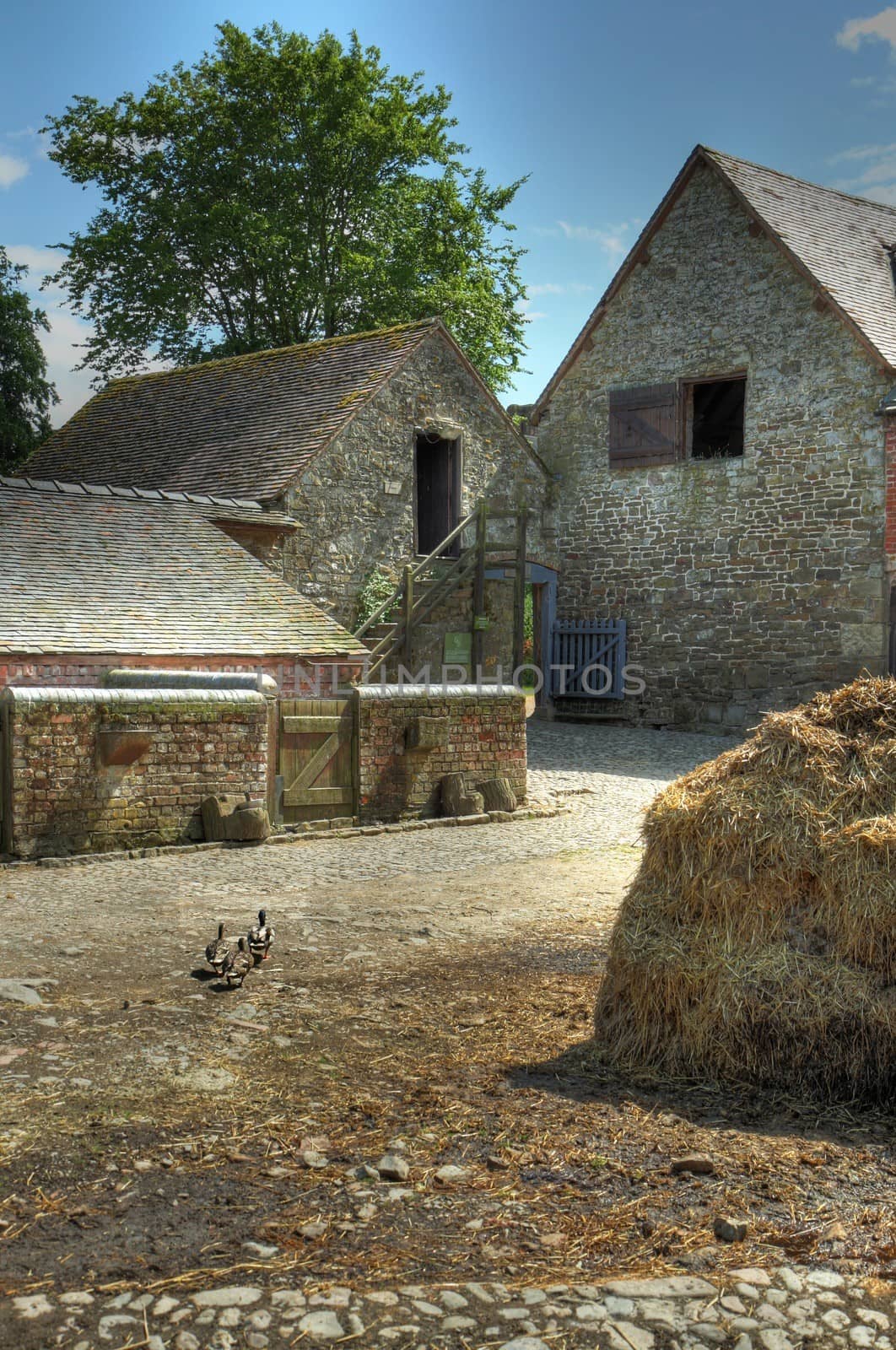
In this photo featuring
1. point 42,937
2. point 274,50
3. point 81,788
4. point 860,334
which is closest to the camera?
point 42,937

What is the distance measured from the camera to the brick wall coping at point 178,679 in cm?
1196

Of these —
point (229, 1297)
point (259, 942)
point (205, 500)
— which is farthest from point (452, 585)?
point (229, 1297)

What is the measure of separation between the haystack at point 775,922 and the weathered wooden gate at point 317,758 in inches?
273

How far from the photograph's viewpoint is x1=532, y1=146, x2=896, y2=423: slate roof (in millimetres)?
19594

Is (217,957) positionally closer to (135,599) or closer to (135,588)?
(135,599)

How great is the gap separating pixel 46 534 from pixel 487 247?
19.8 metres

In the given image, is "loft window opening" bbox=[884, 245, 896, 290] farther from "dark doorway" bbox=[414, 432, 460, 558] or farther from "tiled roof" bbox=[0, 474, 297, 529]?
"tiled roof" bbox=[0, 474, 297, 529]

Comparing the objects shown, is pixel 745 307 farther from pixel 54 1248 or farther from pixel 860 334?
pixel 54 1248

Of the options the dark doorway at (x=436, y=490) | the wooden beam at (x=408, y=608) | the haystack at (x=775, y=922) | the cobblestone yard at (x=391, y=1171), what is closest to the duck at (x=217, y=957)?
the cobblestone yard at (x=391, y=1171)

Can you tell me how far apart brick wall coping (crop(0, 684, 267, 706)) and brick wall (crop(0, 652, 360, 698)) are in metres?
0.89

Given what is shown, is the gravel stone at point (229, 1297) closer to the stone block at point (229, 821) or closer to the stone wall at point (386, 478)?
the stone block at point (229, 821)

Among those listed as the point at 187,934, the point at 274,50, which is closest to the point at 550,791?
the point at 187,934

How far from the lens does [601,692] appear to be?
2222 cm

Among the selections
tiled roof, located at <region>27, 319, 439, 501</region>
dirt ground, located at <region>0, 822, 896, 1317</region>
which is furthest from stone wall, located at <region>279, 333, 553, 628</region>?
dirt ground, located at <region>0, 822, 896, 1317</region>
